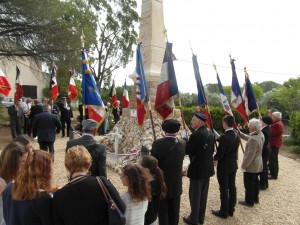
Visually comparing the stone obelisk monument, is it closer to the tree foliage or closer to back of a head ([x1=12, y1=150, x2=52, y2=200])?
back of a head ([x1=12, y1=150, x2=52, y2=200])

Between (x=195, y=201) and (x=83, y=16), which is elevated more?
(x=83, y=16)

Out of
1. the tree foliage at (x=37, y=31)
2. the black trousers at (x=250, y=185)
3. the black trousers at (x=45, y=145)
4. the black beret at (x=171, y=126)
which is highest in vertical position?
the tree foliage at (x=37, y=31)

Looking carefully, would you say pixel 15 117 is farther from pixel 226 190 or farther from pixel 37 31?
pixel 226 190

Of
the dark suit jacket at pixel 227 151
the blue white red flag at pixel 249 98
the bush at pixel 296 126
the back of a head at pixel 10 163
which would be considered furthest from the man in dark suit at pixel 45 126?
the bush at pixel 296 126

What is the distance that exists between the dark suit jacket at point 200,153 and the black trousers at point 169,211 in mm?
588

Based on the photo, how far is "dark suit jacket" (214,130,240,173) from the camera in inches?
163

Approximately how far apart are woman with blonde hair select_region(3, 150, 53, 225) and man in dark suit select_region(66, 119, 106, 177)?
1.37 metres

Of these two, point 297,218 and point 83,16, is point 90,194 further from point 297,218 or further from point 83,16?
point 83,16

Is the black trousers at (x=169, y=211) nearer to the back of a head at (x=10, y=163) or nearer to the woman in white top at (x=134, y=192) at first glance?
the woman in white top at (x=134, y=192)

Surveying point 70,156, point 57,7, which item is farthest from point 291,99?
point 70,156

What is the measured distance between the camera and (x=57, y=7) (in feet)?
39.9

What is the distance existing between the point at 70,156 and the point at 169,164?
151cm

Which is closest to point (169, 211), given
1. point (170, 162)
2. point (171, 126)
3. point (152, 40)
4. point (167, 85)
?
point (170, 162)

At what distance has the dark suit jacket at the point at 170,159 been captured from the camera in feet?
10.8
